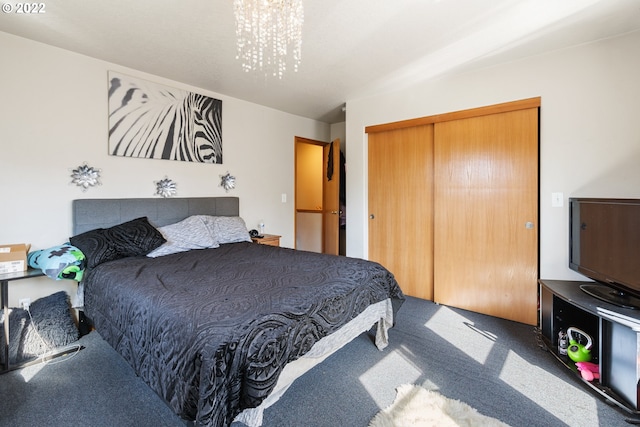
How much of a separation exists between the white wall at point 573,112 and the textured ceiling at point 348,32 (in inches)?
5.4

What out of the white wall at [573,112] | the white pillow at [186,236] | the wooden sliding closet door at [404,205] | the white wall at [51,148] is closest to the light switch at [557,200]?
the white wall at [573,112]

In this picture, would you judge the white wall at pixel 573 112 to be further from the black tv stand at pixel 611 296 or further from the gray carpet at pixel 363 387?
the gray carpet at pixel 363 387

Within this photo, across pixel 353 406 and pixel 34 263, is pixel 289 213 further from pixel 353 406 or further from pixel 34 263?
pixel 353 406

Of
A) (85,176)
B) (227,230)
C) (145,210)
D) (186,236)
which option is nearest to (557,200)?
(227,230)

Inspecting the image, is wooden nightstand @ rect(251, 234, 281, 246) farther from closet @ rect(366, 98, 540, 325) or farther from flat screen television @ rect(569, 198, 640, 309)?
flat screen television @ rect(569, 198, 640, 309)

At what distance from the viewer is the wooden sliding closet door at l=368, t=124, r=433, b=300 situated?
10.9 feet

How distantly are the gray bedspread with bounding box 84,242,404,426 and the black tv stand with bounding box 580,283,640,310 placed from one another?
1283 mm

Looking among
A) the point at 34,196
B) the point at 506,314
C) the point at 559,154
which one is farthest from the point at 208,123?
the point at 506,314

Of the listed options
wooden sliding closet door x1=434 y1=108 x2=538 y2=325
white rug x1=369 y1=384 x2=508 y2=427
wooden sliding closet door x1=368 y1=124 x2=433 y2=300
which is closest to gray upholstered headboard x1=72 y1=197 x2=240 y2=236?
wooden sliding closet door x1=368 y1=124 x2=433 y2=300

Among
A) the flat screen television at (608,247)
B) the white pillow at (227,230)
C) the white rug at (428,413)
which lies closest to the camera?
the white rug at (428,413)

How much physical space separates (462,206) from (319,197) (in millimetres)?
3058

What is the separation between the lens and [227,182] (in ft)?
12.2

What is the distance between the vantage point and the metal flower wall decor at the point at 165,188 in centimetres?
315

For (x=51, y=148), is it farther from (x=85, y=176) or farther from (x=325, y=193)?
(x=325, y=193)
